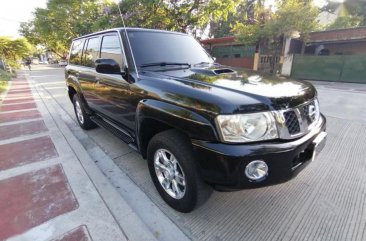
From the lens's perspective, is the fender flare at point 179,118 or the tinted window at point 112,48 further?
the tinted window at point 112,48

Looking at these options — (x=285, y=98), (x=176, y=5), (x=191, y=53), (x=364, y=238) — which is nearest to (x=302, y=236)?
(x=364, y=238)

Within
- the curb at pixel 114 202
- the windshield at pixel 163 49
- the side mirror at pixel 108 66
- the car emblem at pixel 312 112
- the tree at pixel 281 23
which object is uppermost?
the tree at pixel 281 23

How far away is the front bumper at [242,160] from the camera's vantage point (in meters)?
1.66

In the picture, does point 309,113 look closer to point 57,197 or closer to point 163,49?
point 163,49

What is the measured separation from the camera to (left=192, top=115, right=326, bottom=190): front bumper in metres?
1.66

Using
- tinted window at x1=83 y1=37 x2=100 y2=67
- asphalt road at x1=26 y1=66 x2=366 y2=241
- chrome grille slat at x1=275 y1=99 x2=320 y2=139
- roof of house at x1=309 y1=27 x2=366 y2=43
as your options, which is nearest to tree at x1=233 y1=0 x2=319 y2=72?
roof of house at x1=309 y1=27 x2=366 y2=43

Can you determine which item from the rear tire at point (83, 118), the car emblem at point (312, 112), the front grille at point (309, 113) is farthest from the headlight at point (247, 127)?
the rear tire at point (83, 118)

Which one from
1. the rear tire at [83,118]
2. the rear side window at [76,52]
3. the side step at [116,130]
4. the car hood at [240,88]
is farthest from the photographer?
the rear tire at [83,118]

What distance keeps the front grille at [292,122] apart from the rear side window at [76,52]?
3.94m

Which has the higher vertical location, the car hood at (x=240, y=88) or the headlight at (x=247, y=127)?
the car hood at (x=240, y=88)

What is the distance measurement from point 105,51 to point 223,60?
Result: 1649cm

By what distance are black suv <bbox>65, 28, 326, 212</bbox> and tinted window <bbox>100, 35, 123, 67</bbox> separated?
0.01 meters

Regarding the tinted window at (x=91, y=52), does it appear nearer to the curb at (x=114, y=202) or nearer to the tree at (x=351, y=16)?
the curb at (x=114, y=202)

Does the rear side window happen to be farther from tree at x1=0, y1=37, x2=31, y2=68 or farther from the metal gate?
tree at x1=0, y1=37, x2=31, y2=68
